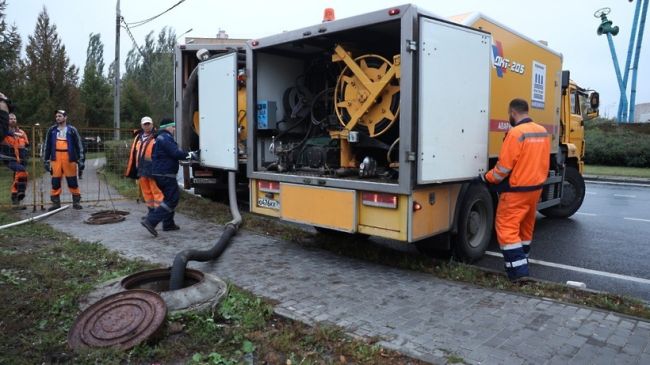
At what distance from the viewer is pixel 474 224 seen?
5797 millimetres

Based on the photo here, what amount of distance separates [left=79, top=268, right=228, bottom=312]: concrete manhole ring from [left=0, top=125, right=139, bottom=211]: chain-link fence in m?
5.89

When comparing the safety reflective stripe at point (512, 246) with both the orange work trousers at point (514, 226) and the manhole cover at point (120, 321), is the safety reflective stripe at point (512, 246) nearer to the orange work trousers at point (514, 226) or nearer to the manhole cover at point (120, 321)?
the orange work trousers at point (514, 226)

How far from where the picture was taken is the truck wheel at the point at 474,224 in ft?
17.8

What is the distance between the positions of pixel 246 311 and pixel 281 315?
279mm

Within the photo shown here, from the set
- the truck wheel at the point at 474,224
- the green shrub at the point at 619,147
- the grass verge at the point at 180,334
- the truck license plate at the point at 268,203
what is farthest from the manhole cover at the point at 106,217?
the green shrub at the point at 619,147

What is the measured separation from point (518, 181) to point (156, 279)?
3547 millimetres

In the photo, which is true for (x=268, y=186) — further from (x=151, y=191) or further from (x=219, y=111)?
(x=151, y=191)

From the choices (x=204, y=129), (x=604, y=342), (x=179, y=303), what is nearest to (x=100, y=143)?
(x=204, y=129)

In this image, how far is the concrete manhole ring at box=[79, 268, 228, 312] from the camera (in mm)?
3789

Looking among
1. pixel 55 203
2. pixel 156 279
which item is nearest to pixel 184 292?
pixel 156 279

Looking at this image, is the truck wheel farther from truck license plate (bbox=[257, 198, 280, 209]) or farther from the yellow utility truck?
truck license plate (bbox=[257, 198, 280, 209])

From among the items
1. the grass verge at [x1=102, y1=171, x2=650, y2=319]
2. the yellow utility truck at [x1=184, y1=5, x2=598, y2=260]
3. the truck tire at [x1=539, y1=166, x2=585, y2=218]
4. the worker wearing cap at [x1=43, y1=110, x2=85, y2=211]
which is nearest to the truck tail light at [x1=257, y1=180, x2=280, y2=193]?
the yellow utility truck at [x1=184, y1=5, x2=598, y2=260]

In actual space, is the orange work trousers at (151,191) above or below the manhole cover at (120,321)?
above

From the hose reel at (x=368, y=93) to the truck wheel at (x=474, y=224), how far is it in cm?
124
